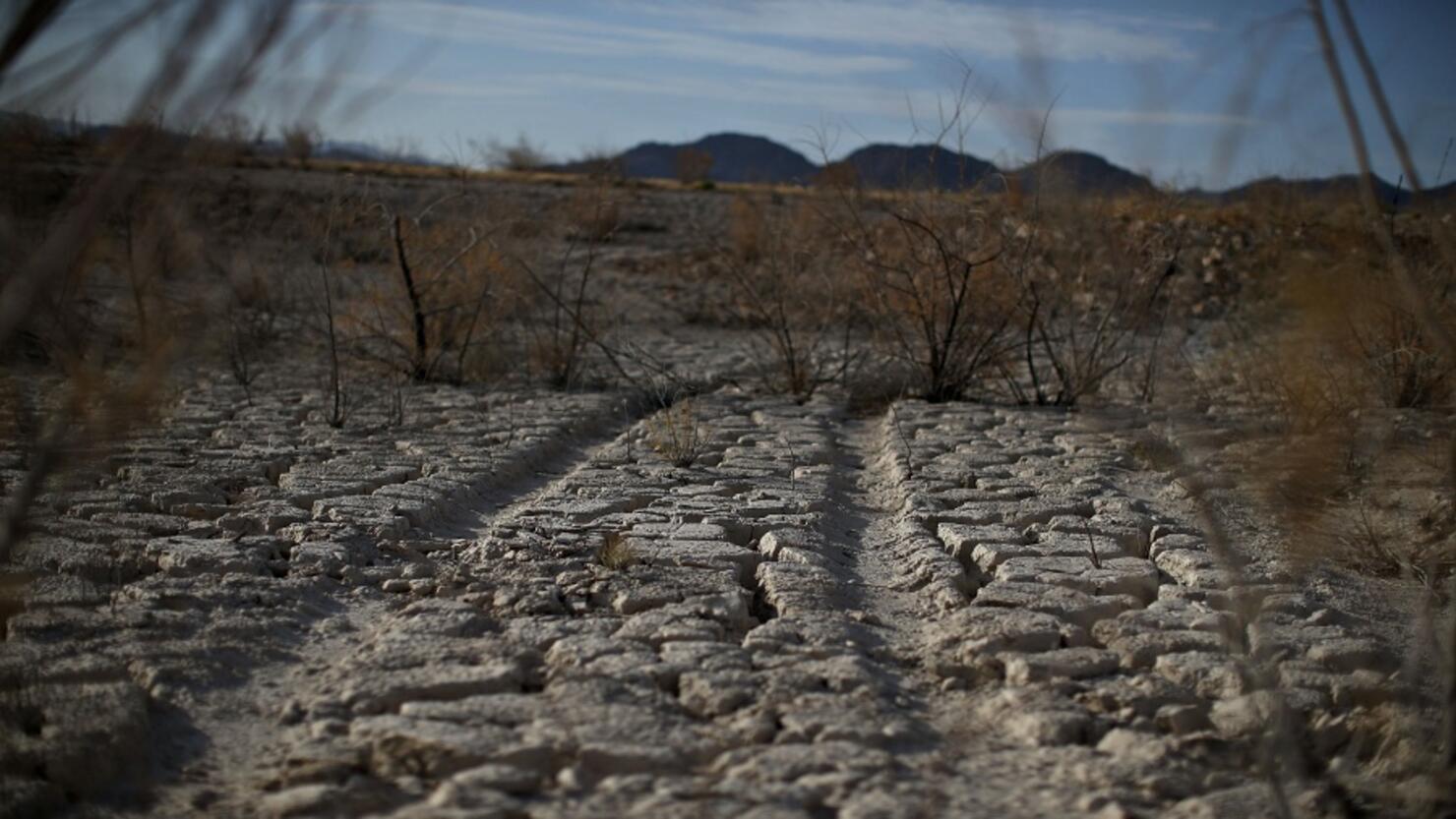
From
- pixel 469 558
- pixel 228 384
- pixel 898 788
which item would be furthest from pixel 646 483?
pixel 228 384

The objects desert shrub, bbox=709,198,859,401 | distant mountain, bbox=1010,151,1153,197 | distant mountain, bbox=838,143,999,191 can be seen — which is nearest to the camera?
distant mountain, bbox=1010,151,1153,197

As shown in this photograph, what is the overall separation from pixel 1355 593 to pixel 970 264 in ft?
14.3

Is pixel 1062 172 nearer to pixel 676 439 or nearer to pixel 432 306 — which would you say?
pixel 676 439

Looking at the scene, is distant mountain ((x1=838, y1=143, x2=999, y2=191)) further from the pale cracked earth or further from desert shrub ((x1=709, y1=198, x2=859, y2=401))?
the pale cracked earth

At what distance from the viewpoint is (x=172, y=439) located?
7090 mm

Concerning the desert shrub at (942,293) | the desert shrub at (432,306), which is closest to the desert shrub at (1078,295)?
the desert shrub at (942,293)

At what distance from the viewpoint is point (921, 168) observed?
29.5ft

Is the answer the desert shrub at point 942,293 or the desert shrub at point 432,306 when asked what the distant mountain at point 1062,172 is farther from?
the desert shrub at point 432,306

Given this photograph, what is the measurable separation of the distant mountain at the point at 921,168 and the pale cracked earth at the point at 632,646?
2714mm

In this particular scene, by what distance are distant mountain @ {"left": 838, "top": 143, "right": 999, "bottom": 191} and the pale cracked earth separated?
2.71 m

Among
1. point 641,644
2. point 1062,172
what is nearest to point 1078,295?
point 1062,172

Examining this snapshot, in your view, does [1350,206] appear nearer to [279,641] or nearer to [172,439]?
[172,439]

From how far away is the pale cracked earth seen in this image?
307cm

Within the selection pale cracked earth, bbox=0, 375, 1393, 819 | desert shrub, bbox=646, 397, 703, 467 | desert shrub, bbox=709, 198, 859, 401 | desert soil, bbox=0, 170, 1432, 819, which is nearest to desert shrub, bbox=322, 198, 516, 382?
desert shrub, bbox=709, 198, 859, 401
